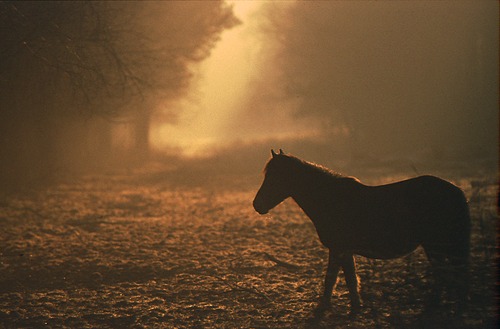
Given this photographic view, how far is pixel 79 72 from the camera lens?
11.6 meters

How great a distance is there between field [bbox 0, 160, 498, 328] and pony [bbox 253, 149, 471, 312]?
20.6 inches

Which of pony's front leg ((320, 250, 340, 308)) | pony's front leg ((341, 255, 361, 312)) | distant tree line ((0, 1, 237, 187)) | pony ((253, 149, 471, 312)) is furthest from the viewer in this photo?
distant tree line ((0, 1, 237, 187))

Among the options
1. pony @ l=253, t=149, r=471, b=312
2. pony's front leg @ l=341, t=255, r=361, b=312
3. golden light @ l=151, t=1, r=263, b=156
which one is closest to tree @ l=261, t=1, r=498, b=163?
golden light @ l=151, t=1, r=263, b=156

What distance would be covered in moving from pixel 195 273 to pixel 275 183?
108 inches

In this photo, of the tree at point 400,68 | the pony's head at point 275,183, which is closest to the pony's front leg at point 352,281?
the pony's head at point 275,183

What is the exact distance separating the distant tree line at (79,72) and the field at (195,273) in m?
2.98

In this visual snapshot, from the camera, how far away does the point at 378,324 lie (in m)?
5.64

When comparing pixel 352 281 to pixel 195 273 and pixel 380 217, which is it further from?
pixel 195 273

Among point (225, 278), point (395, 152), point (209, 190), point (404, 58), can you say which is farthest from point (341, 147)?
point (225, 278)

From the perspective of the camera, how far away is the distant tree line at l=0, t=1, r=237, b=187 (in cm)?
1052

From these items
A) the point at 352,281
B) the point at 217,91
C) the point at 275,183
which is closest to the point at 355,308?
the point at 352,281

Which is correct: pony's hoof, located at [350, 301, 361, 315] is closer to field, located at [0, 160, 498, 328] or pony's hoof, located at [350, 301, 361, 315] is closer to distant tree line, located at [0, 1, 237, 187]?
field, located at [0, 160, 498, 328]

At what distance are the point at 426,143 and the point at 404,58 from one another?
4.99 m

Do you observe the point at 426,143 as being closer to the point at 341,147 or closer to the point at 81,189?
the point at 341,147
